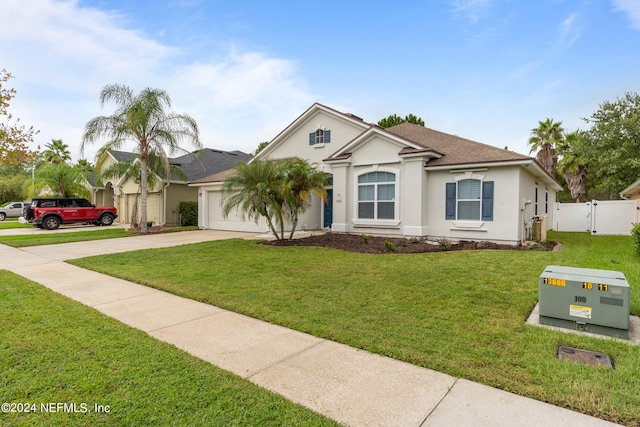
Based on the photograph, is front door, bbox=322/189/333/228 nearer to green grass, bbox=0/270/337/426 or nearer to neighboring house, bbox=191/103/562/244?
neighboring house, bbox=191/103/562/244

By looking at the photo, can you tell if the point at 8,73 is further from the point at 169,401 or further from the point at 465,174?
the point at 465,174

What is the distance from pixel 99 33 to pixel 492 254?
570 inches

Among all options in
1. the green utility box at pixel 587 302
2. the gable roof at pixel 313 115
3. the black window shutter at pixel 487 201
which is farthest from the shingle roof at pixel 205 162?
the green utility box at pixel 587 302

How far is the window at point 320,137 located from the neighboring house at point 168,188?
23.0ft

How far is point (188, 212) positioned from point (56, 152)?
34.3m

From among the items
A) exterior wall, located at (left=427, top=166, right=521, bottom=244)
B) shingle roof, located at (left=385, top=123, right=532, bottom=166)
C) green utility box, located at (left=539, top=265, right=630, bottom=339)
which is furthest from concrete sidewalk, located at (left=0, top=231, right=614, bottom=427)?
shingle roof, located at (left=385, top=123, right=532, bottom=166)

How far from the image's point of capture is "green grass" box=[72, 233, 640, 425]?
3.00 metres

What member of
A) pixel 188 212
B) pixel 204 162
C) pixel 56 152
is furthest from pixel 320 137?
pixel 56 152

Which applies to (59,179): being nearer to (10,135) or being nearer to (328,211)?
(10,135)

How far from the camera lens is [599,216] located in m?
18.4

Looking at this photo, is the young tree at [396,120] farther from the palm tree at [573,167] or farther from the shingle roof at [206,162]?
the palm tree at [573,167]

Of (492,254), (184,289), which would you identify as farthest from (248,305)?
(492,254)

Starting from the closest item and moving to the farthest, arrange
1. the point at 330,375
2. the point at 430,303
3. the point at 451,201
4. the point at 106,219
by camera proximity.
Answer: the point at 330,375, the point at 430,303, the point at 451,201, the point at 106,219

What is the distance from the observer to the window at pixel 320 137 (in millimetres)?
15938
